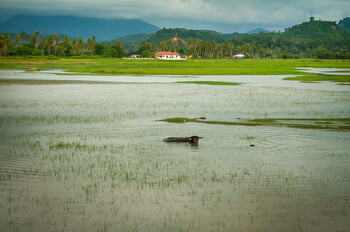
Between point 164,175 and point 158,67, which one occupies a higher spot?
point 158,67

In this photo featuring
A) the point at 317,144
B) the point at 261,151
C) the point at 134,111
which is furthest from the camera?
the point at 134,111

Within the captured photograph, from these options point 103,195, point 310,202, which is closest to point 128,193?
point 103,195

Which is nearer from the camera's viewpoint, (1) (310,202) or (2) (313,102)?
(1) (310,202)

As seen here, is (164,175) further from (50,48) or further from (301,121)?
(50,48)

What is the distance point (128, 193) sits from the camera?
10.9 meters

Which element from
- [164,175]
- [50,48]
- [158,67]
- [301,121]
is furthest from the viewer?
[50,48]

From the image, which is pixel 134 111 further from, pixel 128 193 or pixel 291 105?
pixel 128 193

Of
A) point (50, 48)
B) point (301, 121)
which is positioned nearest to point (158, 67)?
point (50, 48)

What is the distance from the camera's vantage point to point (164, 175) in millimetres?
12539

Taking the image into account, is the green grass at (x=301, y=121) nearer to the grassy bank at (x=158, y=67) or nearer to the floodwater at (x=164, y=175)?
the floodwater at (x=164, y=175)

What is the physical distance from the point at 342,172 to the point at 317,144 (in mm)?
4178

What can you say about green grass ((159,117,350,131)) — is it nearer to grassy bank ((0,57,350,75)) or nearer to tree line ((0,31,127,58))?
grassy bank ((0,57,350,75))

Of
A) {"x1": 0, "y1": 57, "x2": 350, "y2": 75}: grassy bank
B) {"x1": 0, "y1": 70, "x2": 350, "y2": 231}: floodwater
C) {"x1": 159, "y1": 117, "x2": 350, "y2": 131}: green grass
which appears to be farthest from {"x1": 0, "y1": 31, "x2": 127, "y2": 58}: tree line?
{"x1": 0, "y1": 70, "x2": 350, "y2": 231}: floodwater

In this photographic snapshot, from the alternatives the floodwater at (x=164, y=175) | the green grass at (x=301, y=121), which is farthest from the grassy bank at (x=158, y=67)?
the floodwater at (x=164, y=175)
